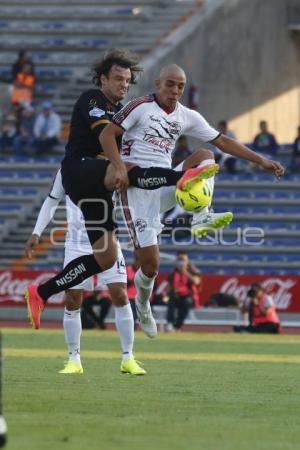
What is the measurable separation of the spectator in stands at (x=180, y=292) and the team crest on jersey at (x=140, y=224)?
1366 cm

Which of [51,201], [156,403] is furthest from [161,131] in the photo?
[156,403]

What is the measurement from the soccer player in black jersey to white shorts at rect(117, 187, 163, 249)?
0.28 meters

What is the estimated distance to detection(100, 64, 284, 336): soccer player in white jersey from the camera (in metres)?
12.0

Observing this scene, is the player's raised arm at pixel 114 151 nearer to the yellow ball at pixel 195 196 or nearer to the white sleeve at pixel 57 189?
the yellow ball at pixel 195 196

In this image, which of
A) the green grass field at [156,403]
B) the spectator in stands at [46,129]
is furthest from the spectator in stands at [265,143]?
the green grass field at [156,403]

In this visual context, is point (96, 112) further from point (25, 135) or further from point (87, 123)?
point (25, 135)

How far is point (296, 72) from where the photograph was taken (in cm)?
3847

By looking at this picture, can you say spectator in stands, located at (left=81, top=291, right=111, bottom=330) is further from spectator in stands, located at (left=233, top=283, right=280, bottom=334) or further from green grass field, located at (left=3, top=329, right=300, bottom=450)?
green grass field, located at (left=3, top=329, right=300, bottom=450)

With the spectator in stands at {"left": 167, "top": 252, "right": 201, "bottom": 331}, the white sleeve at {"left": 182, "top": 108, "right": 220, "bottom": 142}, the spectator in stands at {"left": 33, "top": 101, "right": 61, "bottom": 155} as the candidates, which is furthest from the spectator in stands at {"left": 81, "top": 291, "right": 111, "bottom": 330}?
the white sleeve at {"left": 182, "top": 108, "right": 220, "bottom": 142}

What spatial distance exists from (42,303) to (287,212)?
19137 millimetres

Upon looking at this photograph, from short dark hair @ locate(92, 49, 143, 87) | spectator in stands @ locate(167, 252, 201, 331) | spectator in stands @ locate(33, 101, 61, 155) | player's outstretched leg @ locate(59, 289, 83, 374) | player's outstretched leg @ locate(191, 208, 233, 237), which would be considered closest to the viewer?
player's outstretched leg @ locate(191, 208, 233, 237)

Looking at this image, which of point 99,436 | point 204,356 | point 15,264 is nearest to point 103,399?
point 99,436

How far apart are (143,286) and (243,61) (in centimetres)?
2502

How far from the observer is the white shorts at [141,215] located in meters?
12.3
